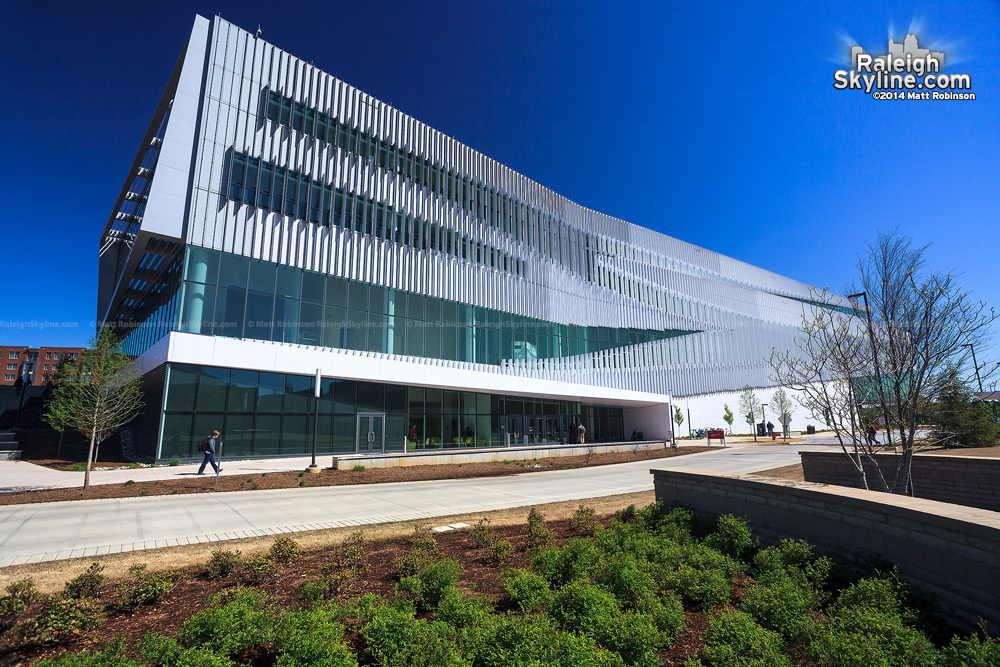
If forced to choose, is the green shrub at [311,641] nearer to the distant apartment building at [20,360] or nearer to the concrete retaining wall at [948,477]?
the concrete retaining wall at [948,477]

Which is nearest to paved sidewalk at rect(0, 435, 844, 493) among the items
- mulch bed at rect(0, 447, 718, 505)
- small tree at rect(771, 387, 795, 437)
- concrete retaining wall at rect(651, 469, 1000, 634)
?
mulch bed at rect(0, 447, 718, 505)

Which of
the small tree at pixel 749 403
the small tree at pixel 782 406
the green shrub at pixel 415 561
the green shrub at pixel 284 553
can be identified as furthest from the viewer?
the small tree at pixel 749 403

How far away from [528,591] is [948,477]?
12.5 metres

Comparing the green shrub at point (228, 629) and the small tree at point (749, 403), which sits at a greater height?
the small tree at point (749, 403)

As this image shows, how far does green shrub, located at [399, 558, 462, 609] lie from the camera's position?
555 cm

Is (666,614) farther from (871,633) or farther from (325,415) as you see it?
(325,415)

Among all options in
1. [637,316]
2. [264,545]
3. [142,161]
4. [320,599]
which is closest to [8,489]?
[264,545]

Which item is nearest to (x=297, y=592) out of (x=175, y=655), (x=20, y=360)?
(x=175, y=655)

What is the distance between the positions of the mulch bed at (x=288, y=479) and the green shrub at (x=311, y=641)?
12115 mm


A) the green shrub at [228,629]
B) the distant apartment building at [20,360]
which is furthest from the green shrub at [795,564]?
the distant apartment building at [20,360]

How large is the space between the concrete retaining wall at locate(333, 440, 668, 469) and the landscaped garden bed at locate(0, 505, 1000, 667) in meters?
14.7

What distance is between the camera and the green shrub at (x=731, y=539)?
7.24 m

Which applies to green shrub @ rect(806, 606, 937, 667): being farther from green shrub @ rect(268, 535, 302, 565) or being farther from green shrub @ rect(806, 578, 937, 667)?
green shrub @ rect(268, 535, 302, 565)

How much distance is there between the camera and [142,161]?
3312cm
